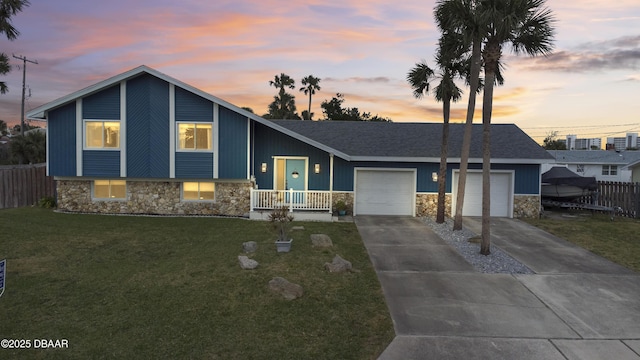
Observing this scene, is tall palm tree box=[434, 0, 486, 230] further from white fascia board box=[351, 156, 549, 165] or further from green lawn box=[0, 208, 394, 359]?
green lawn box=[0, 208, 394, 359]

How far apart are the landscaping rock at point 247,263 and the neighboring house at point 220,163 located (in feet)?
21.4

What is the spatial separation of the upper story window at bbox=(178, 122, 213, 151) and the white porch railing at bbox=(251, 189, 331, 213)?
2934 millimetres

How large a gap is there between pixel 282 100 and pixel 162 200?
33226 mm

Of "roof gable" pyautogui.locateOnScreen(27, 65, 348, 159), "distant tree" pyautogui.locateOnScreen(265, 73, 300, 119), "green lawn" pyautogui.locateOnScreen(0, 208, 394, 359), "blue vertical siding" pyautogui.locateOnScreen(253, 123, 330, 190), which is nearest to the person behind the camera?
"green lawn" pyautogui.locateOnScreen(0, 208, 394, 359)

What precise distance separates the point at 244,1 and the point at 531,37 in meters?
11.0

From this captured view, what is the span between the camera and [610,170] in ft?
117

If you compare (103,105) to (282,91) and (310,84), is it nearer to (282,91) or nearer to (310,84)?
(282,91)

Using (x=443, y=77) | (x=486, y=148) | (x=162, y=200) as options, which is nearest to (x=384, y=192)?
(x=443, y=77)

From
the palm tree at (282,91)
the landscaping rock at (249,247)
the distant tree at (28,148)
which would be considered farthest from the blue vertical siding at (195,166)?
the palm tree at (282,91)

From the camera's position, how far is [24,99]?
43094 millimetres

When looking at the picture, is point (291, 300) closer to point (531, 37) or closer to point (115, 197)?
point (531, 37)

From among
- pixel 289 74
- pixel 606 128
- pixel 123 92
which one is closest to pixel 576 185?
pixel 123 92

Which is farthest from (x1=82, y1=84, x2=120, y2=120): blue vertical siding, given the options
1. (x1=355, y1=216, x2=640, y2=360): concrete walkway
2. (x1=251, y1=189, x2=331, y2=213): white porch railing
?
(x1=355, y1=216, x2=640, y2=360): concrete walkway

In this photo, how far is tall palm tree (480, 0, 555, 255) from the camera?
30.9 ft
